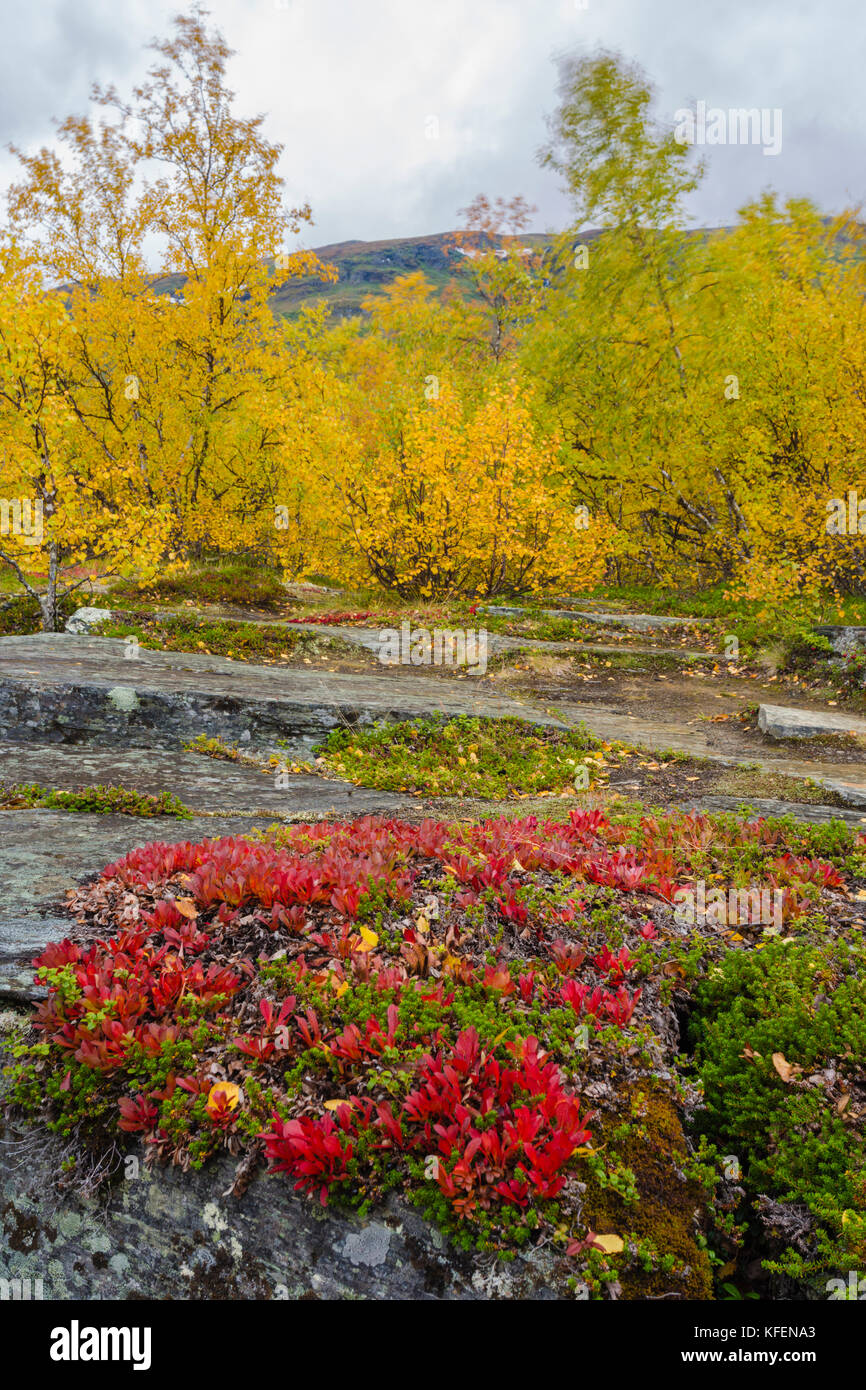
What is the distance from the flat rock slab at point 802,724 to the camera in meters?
10.2

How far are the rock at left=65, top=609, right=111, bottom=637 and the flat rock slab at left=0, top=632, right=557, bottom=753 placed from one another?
1399 mm

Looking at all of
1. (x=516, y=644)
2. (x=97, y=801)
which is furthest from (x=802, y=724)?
(x=97, y=801)

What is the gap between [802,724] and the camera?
33.8ft

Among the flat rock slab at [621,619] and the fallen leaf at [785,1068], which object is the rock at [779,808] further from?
the flat rock slab at [621,619]

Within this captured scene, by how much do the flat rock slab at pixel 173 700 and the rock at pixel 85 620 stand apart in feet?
4.59

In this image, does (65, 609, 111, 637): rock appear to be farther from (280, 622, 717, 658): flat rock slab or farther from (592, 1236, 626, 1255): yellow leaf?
(592, 1236, 626, 1255): yellow leaf

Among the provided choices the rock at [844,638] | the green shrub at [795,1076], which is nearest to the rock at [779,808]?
the green shrub at [795,1076]

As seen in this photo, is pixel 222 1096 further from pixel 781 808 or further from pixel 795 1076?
pixel 781 808

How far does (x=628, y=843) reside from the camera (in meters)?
5.90
